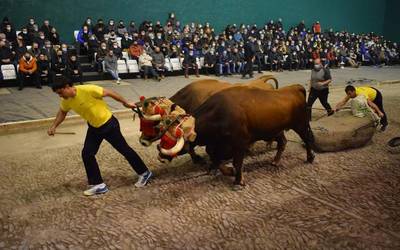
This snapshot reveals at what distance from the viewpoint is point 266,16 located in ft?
90.2

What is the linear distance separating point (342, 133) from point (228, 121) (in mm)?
3052

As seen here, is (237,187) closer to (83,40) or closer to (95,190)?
(95,190)

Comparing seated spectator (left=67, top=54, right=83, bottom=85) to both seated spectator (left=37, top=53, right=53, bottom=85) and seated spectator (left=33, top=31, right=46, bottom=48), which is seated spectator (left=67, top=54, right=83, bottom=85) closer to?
seated spectator (left=37, top=53, right=53, bottom=85)

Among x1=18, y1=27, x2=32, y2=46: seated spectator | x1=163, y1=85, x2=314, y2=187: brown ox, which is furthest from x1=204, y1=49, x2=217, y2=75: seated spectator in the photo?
x1=163, y1=85, x2=314, y2=187: brown ox

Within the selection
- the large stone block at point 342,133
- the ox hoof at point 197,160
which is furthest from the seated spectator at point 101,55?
the large stone block at point 342,133

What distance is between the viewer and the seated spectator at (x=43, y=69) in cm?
1438

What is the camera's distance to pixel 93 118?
550 centimetres

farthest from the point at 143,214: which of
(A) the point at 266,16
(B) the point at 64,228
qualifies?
(A) the point at 266,16

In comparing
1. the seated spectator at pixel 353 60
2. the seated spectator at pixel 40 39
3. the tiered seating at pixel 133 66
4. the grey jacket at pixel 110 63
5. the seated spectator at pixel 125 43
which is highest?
the seated spectator at pixel 40 39

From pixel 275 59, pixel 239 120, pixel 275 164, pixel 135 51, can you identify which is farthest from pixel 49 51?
pixel 275 59

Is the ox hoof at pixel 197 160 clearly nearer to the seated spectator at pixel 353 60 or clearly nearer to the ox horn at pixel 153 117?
the ox horn at pixel 153 117

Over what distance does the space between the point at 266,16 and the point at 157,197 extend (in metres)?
24.0

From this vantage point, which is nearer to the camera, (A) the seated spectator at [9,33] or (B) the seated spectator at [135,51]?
(A) the seated spectator at [9,33]

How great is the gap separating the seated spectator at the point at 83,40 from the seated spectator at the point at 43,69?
315cm
